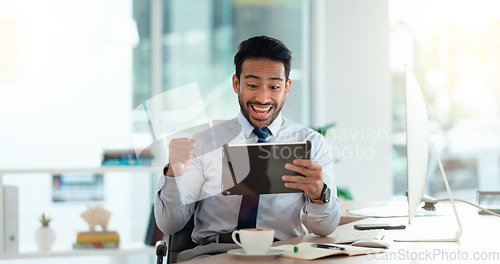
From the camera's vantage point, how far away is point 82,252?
11.8 ft

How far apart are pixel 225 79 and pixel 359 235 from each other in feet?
10.2

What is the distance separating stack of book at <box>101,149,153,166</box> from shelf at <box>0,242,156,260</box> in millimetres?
505

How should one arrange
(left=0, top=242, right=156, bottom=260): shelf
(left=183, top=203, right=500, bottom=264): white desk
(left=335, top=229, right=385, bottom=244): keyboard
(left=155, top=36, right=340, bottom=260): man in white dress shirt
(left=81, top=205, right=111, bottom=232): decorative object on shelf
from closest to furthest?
(left=183, top=203, right=500, bottom=264): white desk, (left=335, top=229, right=385, bottom=244): keyboard, (left=155, top=36, right=340, bottom=260): man in white dress shirt, (left=0, top=242, right=156, bottom=260): shelf, (left=81, top=205, right=111, bottom=232): decorative object on shelf

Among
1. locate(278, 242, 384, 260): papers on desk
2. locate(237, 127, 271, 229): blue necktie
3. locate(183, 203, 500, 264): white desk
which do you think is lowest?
locate(183, 203, 500, 264): white desk

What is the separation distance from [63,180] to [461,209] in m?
2.38

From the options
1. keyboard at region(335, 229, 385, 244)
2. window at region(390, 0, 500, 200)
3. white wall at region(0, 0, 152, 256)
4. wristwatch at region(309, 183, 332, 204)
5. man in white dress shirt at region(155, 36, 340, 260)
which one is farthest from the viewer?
window at region(390, 0, 500, 200)

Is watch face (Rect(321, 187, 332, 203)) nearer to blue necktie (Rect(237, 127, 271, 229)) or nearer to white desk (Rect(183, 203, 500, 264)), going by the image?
white desk (Rect(183, 203, 500, 264))

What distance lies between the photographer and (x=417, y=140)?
160 centimetres

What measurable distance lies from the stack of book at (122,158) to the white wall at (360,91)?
5.06 feet

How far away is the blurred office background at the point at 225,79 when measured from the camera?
14.1 feet

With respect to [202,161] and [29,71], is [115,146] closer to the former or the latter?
[29,71]

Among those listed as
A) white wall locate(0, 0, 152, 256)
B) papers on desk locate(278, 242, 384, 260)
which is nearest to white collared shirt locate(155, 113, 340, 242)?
papers on desk locate(278, 242, 384, 260)

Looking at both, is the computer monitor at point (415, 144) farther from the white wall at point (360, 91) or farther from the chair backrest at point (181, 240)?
the white wall at point (360, 91)

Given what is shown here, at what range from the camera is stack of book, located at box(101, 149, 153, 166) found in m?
3.83
